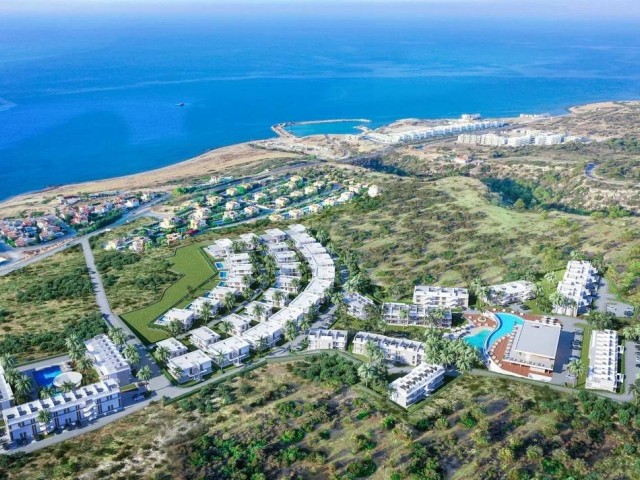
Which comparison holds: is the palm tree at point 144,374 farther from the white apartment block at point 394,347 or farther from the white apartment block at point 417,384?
the white apartment block at point 417,384

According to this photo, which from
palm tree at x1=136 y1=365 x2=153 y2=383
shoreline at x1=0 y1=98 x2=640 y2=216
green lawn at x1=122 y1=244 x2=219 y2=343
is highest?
palm tree at x1=136 y1=365 x2=153 y2=383

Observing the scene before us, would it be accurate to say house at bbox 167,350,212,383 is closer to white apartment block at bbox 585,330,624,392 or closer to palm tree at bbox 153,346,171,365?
palm tree at bbox 153,346,171,365

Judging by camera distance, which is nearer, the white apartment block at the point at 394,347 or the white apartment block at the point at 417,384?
the white apartment block at the point at 417,384

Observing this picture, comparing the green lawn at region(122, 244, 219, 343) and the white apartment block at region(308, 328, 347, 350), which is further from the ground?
the white apartment block at region(308, 328, 347, 350)

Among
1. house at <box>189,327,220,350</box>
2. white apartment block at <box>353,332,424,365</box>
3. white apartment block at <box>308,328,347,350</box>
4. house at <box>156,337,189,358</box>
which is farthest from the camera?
→ house at <box>189,327,220,350</box>

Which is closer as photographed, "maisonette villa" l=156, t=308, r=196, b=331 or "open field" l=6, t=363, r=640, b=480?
"open field" l=6, t=363, r=640, b=480

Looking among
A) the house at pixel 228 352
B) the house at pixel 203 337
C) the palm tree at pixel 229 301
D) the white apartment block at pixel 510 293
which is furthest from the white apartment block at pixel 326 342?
the white apartment block at pixel 510 293

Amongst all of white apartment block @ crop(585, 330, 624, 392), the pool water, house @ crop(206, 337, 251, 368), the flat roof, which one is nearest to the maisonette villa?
house @ crop(206, 337, 251, 368)
